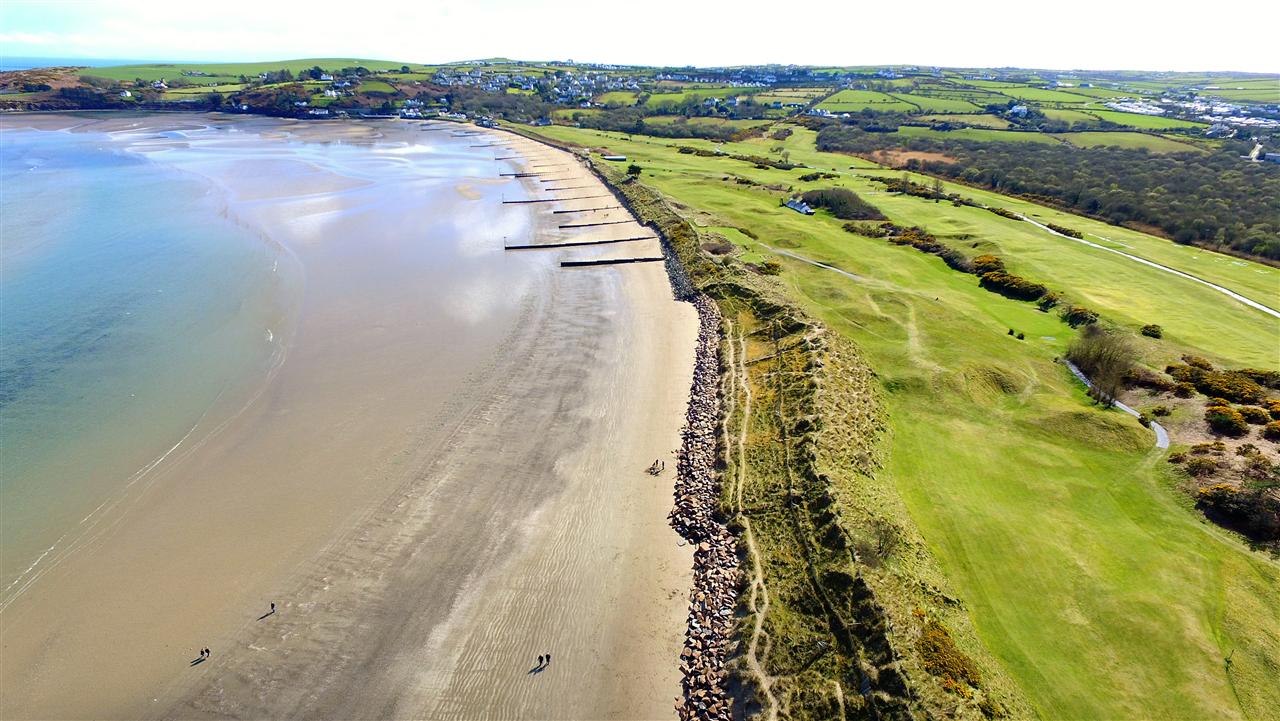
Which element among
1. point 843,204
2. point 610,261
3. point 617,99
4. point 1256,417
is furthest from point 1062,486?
point 617,99

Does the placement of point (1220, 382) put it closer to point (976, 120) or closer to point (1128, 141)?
point (1128, 141)

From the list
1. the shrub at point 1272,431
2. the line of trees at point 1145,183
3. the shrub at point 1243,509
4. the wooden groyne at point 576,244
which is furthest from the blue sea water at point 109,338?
the line of trees at point 1145,183

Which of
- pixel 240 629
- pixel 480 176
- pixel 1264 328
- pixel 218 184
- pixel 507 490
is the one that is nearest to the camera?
pixel 240 629

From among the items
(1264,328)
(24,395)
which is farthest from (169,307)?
(1264,328)

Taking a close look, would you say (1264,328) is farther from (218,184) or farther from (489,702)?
(218,184)

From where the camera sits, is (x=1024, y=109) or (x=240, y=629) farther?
(x=1024, y=109)
